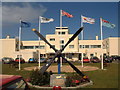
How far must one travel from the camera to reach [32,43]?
5375 cm

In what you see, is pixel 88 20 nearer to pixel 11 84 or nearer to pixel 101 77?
pixel 101 77

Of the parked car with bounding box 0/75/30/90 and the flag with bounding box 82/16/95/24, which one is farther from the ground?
the flag with bounding box 82/16/95/24

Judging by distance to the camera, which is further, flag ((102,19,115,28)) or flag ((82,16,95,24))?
flag ((82,16,95,24))

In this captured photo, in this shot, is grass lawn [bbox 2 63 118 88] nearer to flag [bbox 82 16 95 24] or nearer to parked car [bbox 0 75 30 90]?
parked car [bbox 0 75 30 90]

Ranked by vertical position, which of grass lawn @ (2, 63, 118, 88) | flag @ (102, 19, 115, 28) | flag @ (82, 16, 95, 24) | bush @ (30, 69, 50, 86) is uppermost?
flag @ (82, 16, 95, 24)

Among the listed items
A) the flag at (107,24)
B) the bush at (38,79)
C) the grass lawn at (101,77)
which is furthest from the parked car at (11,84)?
the flag at (107,24)

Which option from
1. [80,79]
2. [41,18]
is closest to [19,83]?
[80,79]

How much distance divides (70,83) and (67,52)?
115 feet

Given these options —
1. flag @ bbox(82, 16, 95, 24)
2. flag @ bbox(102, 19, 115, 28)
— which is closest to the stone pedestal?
flag @ bbox(102, 19, 115, 28)

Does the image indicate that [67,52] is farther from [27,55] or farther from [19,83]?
[19,83]

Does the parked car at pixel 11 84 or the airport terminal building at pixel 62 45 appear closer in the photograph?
the parked car at pixel 11 84

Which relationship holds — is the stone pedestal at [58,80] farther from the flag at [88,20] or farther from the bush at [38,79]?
the flag at [88,20]

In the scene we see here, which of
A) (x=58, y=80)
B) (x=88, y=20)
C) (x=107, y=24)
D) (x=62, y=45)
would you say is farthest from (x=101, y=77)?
(x=62, y=45)

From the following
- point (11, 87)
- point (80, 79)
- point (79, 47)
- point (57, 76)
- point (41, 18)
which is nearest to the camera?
point (11, 87)
